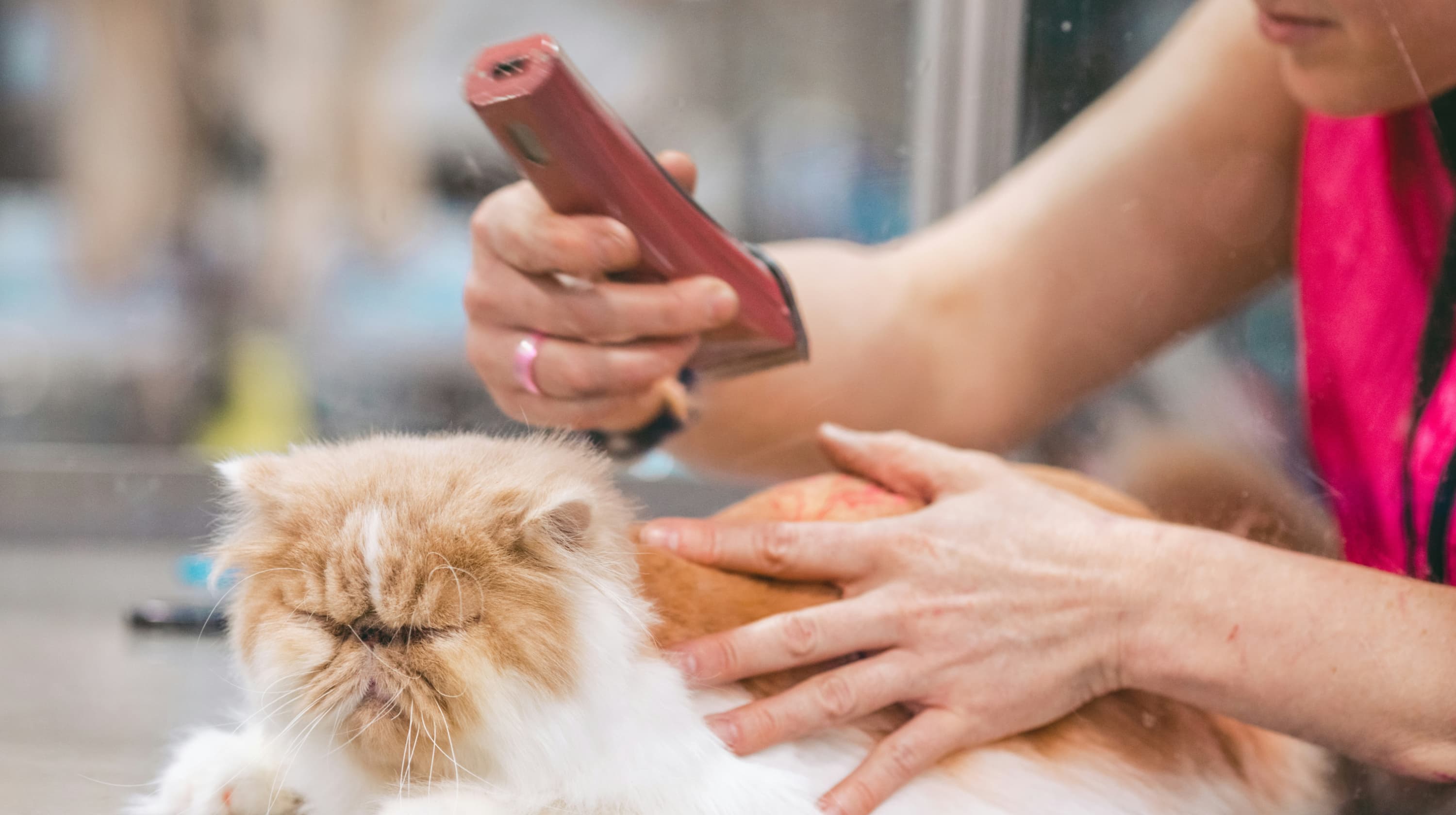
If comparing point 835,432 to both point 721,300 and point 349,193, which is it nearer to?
point 721,300

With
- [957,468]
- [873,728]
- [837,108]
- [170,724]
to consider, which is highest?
[837,108]

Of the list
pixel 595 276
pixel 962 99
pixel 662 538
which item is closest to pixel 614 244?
pixel 595 276

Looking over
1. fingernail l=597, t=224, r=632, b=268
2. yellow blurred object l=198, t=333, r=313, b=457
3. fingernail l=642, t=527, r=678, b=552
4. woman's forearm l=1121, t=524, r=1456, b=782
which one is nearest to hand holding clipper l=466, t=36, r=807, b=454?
fingernail l=597, t=224, r=632, b=268

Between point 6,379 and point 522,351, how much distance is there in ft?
2.99

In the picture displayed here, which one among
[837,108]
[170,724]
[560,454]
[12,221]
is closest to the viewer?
[560,454]

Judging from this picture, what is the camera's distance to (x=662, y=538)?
60cm

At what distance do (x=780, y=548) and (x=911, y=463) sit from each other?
5.3 inches

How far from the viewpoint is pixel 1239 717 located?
621mm

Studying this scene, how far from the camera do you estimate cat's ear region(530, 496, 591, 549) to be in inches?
19.5

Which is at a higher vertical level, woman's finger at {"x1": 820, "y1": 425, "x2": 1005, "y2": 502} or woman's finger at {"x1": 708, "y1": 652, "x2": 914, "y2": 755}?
woman's finger at {"x1": 820, "y1": 425, "x2": 1005, "y2": 502}

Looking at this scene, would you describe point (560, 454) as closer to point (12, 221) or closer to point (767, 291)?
point (767, 291)

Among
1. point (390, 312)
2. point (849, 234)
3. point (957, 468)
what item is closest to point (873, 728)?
point (957, 468)

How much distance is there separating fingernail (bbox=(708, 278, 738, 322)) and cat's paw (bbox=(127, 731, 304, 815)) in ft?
1.30

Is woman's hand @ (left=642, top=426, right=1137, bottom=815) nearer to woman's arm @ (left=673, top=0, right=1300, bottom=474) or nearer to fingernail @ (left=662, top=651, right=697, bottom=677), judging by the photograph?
fingernail @ (left=662, top=651, right=697, bottom=677)
